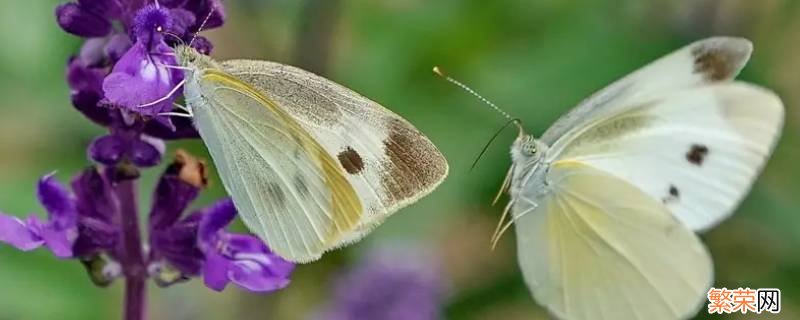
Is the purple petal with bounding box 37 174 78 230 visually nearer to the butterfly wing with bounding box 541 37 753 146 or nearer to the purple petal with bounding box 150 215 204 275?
the purple petal with bounding box 150 215 204 275

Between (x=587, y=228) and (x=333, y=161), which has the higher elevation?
(x=333, y=161)

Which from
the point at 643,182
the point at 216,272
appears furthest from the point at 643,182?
the point at 216,272

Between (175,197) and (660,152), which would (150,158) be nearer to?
(175,197)

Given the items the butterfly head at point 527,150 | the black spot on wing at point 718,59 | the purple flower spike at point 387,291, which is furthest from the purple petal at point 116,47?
the purple flower spike at point 387,291

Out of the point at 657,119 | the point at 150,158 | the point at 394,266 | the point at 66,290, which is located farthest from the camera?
the point at 394,266

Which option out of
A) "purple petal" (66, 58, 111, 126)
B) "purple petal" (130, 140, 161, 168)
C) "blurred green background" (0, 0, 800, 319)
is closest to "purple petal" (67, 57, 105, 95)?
"purple petal" (66, 58, 111, 126)

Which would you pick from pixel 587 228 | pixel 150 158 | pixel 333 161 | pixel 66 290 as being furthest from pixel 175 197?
pixel 66 290

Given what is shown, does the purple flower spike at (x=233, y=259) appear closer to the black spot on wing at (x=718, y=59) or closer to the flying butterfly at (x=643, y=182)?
the flying butterfly at (x=643, y=182)
